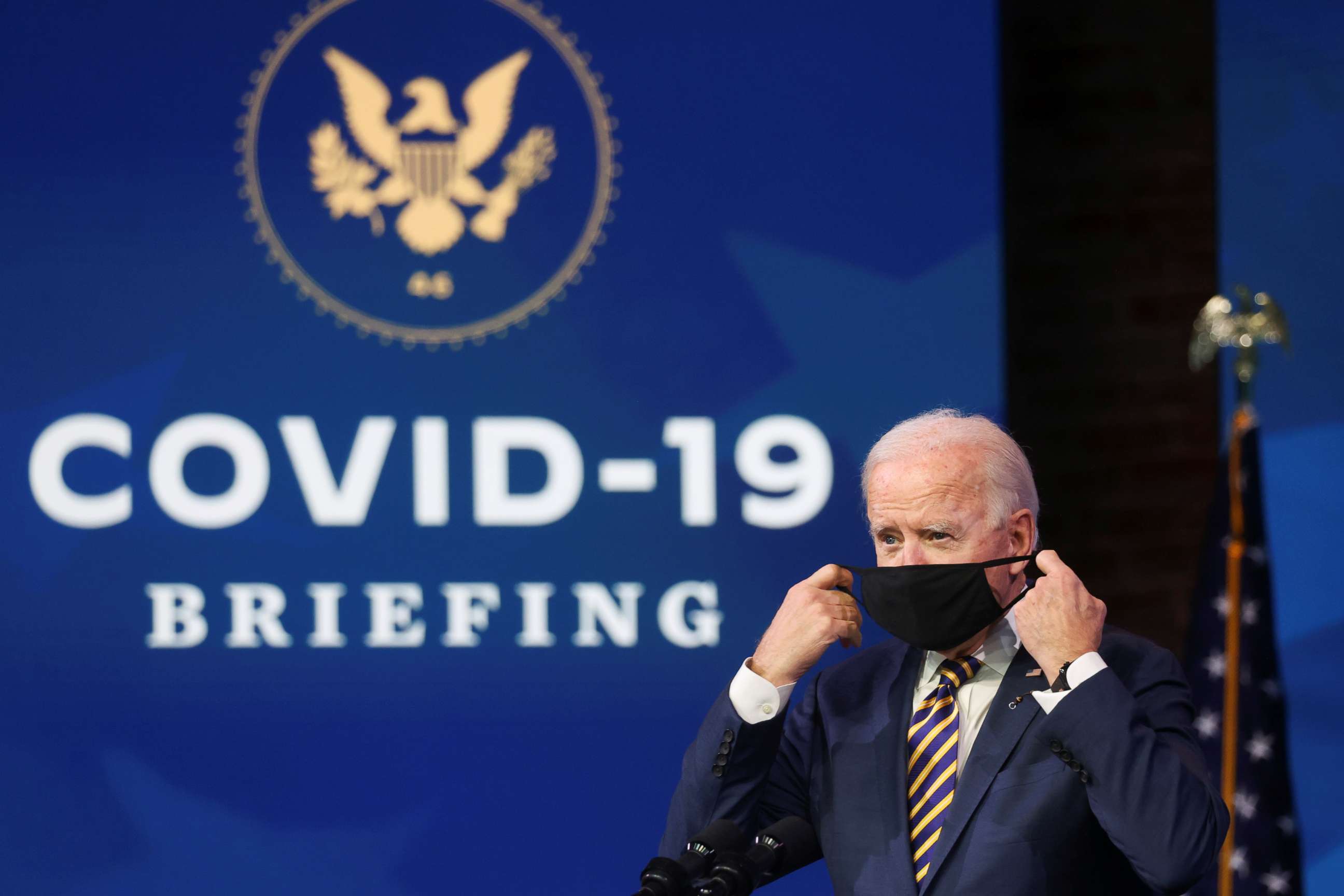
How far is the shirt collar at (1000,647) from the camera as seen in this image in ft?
6.66

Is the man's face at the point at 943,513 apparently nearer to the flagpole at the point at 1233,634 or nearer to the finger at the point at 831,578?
the finger at the point at 831,578

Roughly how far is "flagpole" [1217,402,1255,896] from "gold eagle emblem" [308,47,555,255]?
1.77 meters

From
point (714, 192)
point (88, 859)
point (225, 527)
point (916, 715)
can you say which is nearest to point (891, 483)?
point (916, 715)

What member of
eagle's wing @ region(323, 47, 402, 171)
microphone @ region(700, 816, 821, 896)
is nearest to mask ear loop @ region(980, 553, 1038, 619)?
microphone @ region(700, 816, 821, 896)

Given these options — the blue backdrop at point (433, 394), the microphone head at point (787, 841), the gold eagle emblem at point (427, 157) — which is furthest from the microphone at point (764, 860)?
the gold eagle emblem at point (427, 157)

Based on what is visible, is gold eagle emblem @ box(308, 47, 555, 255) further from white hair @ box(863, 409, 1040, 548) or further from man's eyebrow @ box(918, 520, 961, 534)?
man's eyebrow @ box(918, 520, 961, 534)

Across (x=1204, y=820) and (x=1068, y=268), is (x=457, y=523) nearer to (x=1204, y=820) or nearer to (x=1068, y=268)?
(x=1068, y=268)

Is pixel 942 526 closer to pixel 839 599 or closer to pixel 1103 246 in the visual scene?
pixel 839 599

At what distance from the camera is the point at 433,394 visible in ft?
11.1

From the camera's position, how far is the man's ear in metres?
2.06

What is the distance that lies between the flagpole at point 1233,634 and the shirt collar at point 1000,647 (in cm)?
159

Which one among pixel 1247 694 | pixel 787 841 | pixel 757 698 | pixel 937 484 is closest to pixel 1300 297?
pixel 1247 694

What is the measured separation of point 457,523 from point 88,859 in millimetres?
1154

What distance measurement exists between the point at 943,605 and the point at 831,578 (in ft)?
0.66
